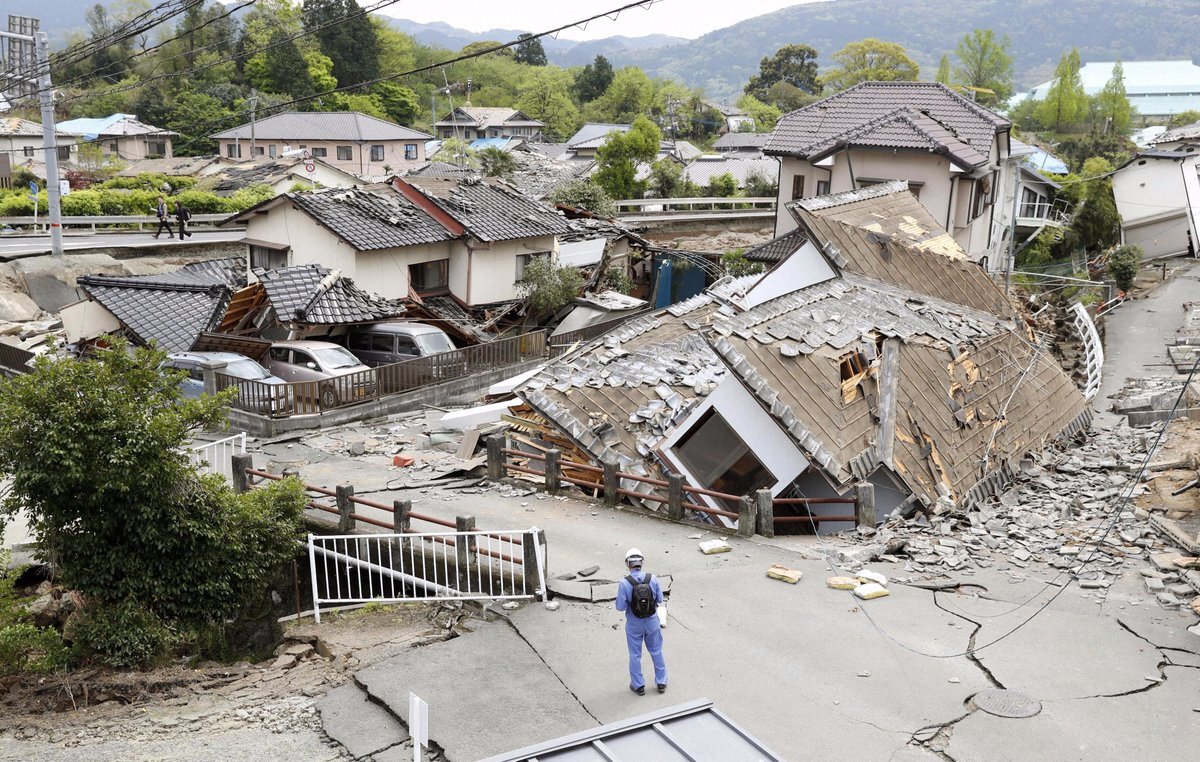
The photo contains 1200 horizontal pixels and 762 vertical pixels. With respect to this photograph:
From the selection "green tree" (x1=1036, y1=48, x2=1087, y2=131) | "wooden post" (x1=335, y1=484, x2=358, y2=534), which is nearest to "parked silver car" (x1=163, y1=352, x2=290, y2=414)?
"wooden post" (x1=335, y1=484, x2=358, y2=534)

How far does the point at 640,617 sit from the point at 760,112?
109 metres

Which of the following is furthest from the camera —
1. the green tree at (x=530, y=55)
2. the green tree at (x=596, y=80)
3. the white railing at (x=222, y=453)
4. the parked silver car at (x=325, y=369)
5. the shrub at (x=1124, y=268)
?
the green tree at (x=530, y=55)

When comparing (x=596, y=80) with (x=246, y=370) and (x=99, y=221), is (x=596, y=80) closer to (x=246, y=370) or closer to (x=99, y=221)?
(x=99, y=221)

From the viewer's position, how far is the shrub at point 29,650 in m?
11.8

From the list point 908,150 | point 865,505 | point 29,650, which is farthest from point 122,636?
point 908,150

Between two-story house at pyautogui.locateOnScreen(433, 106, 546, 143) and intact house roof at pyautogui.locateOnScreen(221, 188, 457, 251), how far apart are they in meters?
64.6

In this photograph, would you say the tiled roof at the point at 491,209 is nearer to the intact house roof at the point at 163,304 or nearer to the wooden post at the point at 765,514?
the intact house roof at the point at 163,304

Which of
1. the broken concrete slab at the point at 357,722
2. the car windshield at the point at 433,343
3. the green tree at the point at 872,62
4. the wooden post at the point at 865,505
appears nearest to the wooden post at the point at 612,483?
the wooden post at the point at 865,505

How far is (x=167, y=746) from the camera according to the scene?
9656 mm

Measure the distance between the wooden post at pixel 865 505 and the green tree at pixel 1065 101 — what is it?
271 ft

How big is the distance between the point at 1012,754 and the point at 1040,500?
339 inches

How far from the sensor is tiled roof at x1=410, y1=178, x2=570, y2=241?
31516 millimetres

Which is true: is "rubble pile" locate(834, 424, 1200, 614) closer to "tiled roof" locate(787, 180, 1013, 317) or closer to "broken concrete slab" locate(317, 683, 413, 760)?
"tiled roof" locate(787, 180, 1013, 317)

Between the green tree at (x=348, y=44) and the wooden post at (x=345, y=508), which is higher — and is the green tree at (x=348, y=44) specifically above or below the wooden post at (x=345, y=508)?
above
